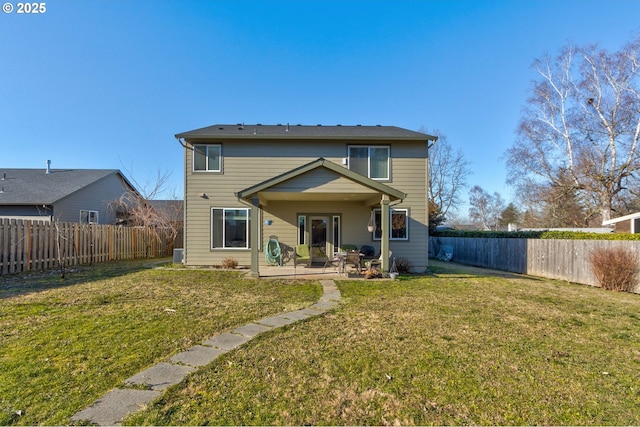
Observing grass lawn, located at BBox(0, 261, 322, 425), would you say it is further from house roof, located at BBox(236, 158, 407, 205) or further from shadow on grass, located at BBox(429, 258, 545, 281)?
shadow on grass, located at BBox(429, 258, 545, 281)

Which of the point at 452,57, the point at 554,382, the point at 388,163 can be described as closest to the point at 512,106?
the point at 452,57

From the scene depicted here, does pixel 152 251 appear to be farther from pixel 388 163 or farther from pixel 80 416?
pixel 80 416

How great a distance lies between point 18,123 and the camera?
16.7m

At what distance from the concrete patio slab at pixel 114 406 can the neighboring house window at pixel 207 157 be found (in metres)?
9.94

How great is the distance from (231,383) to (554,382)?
11.1 feet

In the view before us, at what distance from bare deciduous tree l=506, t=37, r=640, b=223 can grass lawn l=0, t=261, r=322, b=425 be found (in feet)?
74.7

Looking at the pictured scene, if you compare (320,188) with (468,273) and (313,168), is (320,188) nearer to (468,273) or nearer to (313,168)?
(313,168)

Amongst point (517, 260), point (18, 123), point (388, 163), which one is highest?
point (18, 123)

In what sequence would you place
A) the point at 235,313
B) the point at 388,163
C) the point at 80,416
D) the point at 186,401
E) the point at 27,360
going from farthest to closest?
the point at 388,163 → the point at 235,313 → the point at 27,360 → the point at 186,401 → the point at 80,416

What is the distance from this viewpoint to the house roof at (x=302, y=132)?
11.6m

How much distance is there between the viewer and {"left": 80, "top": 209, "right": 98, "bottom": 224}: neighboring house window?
1888 cm

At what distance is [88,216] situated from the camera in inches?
765

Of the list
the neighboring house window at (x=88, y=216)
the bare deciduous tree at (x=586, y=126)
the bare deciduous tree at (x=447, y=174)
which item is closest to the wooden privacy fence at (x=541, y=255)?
the bare deciduous tree at (x=586, y=126)

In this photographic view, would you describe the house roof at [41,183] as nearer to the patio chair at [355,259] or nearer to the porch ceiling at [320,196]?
the porch ceiling at [320,196]
